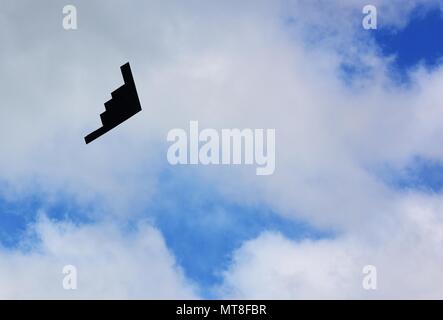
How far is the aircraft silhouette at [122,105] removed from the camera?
21875mm

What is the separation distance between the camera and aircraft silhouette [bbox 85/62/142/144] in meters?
21.9

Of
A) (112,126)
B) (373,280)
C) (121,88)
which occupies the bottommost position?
Result: (373,280)

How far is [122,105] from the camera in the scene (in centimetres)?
2198

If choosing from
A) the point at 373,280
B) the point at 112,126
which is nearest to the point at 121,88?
the point at 112,126
